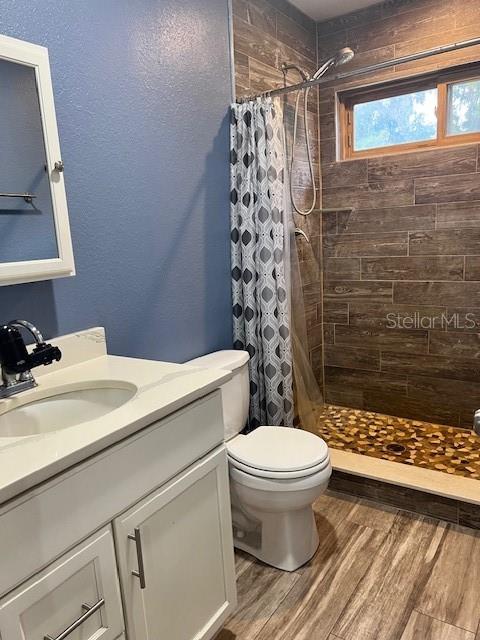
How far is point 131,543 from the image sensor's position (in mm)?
1051

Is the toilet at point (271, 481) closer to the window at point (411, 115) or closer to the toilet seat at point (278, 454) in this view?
the toilet seat at point (278, 454)

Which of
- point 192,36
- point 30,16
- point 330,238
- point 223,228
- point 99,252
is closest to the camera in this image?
point 30,16

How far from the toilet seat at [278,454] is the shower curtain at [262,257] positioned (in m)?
0.42

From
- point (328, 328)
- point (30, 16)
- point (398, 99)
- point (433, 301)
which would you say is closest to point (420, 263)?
point (433, 301)

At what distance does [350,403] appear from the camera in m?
3.12

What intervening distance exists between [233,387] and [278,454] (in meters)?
0.36

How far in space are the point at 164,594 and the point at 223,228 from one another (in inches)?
61.5

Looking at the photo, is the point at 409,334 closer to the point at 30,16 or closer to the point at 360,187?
the point at 360,187

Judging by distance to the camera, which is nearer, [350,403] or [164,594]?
[164,594]

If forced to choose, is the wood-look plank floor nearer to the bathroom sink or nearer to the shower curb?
the shower curb

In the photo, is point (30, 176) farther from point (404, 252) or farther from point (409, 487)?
point (404, 252)

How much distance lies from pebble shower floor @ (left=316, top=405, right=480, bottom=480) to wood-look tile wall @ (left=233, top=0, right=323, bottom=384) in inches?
15.6

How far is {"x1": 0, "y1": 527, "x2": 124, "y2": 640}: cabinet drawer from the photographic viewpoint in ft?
2.72

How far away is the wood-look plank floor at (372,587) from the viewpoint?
→ 150cm
